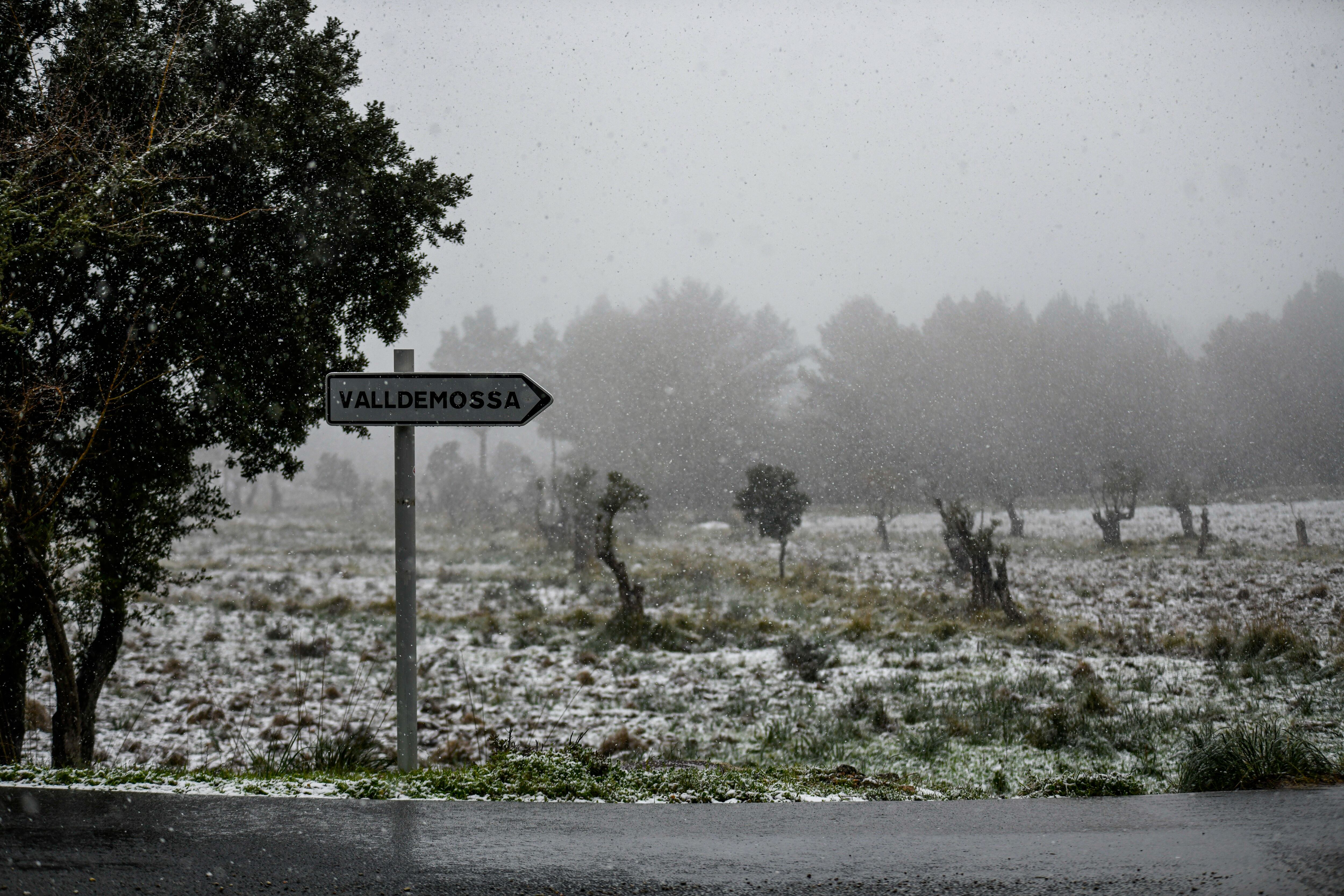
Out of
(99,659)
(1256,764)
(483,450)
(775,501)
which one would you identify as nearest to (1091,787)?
(1256,764)

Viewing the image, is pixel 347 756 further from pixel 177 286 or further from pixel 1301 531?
pixel 1301 531

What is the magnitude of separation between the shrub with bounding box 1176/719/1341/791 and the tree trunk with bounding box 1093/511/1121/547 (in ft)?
80.0

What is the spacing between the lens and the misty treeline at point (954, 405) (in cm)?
3556

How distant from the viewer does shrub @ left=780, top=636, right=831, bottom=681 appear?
1303cm

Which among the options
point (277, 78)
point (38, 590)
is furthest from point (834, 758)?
point (277, 78)

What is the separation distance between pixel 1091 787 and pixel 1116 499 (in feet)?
88.5

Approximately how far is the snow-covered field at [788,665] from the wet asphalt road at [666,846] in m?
2.12

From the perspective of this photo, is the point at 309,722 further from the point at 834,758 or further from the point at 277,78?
the point at 277,78

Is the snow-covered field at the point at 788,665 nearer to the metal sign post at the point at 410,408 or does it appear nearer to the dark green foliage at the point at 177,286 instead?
the dark green foliage at the point at 177,286

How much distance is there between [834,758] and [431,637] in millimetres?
11400

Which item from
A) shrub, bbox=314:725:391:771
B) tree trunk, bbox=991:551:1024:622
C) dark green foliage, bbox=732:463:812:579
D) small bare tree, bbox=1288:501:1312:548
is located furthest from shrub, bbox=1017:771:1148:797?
small bare tree, bbox=1288:501:1312:548

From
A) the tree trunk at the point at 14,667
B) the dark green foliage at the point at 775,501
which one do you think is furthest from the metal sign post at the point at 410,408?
the dark green foliage at the point at 775,501

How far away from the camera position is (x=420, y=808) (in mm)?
4008

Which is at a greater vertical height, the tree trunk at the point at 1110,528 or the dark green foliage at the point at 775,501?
the dark green foliage at the point at 775,501
